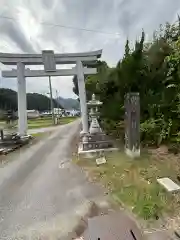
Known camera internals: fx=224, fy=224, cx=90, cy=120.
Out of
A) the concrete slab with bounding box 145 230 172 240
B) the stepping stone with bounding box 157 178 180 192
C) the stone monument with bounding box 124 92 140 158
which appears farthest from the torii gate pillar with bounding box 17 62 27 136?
the concrete slab with bounding box 145 230 172 240

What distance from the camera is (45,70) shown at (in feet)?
41.2

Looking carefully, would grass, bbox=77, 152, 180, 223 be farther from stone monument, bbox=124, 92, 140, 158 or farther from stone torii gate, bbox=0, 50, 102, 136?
stone torii gate, bbox=0, 50, 102, 136

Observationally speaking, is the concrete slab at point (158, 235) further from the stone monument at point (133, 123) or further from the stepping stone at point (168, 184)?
the stone monument at point (133, 123)

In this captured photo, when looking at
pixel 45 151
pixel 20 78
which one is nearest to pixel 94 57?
pixel 20 78

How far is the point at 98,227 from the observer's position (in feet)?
11.9

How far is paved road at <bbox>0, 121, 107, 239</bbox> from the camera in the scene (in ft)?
12.7

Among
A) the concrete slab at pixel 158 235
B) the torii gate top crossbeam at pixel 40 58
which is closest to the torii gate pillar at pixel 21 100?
the torii gate top crossbeam at pixel 40 58

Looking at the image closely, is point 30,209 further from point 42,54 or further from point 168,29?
point 168,29

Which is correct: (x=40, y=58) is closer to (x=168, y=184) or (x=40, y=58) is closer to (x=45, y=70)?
(x=45, y=70)

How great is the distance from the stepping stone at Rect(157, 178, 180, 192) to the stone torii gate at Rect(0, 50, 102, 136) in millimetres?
7384

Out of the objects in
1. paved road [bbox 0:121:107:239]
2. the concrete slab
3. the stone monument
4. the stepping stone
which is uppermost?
the stone monument

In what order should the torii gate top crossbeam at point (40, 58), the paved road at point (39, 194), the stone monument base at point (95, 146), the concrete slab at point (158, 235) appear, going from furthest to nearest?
the torii gate top crossbeam at point (40, 58), the stone monument base at point (95, 146), the paved road at point (39, 194), the concrete slab at point (158, 235)

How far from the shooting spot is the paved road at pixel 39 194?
388 cm

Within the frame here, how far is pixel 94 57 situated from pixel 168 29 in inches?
174
